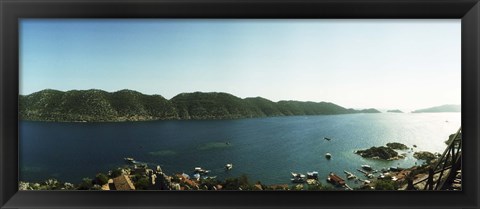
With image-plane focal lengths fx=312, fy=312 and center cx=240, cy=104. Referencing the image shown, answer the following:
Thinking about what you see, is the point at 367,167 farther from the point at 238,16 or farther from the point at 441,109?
the point at 238,16

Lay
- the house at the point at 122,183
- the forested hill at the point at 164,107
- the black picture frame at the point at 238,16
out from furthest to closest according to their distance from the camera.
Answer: the forested hill at the point at 164,107, the house at the point at 122,183, the black picture frame at the point at 238,16

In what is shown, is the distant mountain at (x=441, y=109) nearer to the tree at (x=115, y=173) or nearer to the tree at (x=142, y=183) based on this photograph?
the tree at (x=142, y=183)

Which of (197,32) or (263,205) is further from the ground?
(197,32)

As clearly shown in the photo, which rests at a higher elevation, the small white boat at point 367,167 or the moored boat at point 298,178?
the small white boat at point 367,167

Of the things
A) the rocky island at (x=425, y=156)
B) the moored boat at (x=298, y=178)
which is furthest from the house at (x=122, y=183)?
the rocky island at (x=425, y=156)

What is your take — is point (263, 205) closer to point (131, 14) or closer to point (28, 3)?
point (131, 14)

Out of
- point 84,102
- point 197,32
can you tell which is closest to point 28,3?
point 84,102
